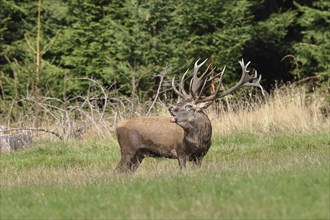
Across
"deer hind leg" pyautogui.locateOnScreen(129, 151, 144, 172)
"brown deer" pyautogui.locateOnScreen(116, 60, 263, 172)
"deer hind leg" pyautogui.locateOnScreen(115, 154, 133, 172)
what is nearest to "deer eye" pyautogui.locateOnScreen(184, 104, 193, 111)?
"brown deer" pyautogui.locateOnScreen(116, 60, 263, 172)

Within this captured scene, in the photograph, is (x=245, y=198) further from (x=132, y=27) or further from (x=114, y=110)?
(x=132, y=27)

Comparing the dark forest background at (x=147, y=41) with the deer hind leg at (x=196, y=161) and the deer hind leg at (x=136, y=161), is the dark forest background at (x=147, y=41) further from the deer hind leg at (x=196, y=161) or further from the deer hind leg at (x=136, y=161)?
the deer hind leg at (x=196, y=161)

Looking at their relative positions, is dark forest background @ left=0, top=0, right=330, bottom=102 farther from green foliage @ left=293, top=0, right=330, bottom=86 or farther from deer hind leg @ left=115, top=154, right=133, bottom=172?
deer hind leg @ left=115, top=154, right=133, bottom=172

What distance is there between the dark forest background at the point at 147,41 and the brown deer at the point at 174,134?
9.89m

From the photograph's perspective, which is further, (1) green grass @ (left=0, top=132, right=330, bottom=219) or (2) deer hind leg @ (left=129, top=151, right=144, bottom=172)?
(2) deer hind leg @ (left=129, top=151, right=144, bottom=172)

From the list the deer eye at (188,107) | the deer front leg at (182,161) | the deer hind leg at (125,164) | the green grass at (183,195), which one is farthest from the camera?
the deer hind leg at (125,164)

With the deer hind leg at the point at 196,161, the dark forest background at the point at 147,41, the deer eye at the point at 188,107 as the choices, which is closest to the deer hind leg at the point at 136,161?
the deer hind leg at the point at 196,161

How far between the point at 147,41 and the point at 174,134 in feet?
38.2

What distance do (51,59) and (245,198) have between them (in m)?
21.8

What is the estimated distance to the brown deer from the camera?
44.5ft

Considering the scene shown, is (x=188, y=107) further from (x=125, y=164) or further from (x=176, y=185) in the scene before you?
(x=176, y=185)

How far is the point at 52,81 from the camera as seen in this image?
27.6 metres

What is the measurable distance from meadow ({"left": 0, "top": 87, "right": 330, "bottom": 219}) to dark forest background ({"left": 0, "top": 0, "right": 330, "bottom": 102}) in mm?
7678

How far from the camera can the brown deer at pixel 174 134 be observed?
13.6m
